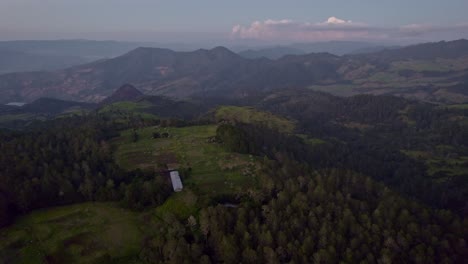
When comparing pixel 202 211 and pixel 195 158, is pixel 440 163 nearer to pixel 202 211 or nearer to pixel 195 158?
pixel 195 158

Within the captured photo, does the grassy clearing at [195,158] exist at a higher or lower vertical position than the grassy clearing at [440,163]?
higher

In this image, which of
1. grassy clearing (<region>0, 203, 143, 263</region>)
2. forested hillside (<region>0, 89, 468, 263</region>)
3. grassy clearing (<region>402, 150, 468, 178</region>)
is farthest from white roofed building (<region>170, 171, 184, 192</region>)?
grassy clearing (<region>402, 150, 468, 178</region>)

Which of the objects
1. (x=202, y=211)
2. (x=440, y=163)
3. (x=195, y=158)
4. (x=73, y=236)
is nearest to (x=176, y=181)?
(x=195, y=158)

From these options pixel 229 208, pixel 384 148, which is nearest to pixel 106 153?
pixel 229 208

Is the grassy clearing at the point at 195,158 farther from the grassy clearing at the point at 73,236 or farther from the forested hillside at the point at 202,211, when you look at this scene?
the grassy clearing at the point at 73,236

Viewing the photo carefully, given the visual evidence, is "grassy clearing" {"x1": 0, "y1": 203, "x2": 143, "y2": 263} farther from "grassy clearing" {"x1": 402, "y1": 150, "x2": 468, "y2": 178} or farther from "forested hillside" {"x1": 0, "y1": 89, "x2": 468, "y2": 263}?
"grassy clearing" {"x1": 402, "y1": 150, "x2": 468, "y2": 178}

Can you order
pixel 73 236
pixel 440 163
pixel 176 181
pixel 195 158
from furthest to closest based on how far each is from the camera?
pixel 440 163 → pixel 195 158 → pixel 176 181 → pixel 73 236

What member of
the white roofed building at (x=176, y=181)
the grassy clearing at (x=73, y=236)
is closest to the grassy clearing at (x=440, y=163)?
the white roofed building at (x=176, y=181)
